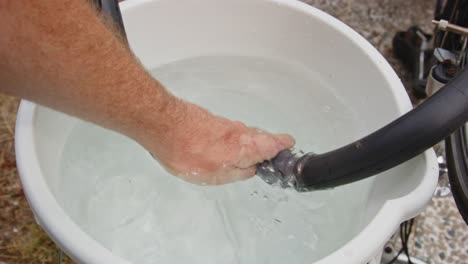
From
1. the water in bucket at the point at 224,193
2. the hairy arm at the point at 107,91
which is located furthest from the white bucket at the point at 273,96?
the hairy arm at the point at 107,91

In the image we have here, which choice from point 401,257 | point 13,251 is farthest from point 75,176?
point 401,257

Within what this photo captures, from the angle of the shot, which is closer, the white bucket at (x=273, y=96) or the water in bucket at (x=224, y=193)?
the white bucket at (x=273, y=96)

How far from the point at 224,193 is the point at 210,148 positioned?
150 millimetres

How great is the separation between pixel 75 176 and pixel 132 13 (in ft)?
0.92

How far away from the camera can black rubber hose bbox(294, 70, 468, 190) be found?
1.80 feet

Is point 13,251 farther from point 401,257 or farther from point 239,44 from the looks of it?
point 401,257

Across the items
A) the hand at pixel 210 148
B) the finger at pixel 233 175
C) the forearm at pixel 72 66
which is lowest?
the finger at pixel 233 175

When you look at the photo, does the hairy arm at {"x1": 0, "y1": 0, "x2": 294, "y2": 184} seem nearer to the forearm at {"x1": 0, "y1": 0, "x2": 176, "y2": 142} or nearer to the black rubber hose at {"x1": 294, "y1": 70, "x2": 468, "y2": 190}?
the forearm at {"x1": 0, "y1": 0, "x2": 176, "y2": 142}

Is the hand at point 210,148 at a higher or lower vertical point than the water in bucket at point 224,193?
higher

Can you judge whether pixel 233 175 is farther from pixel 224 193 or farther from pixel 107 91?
pixel 107 91

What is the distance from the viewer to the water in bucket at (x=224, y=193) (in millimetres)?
739

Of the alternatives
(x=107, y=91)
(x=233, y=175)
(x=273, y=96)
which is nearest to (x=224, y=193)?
(x=233, y=175)

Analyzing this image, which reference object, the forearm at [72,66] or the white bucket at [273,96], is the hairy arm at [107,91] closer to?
the forearm at [72,66]

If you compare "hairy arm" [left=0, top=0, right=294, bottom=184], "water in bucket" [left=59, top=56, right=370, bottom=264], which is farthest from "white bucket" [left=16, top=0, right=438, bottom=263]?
"hairy arm" [left=0, top=0, right=294, bottom=184]
